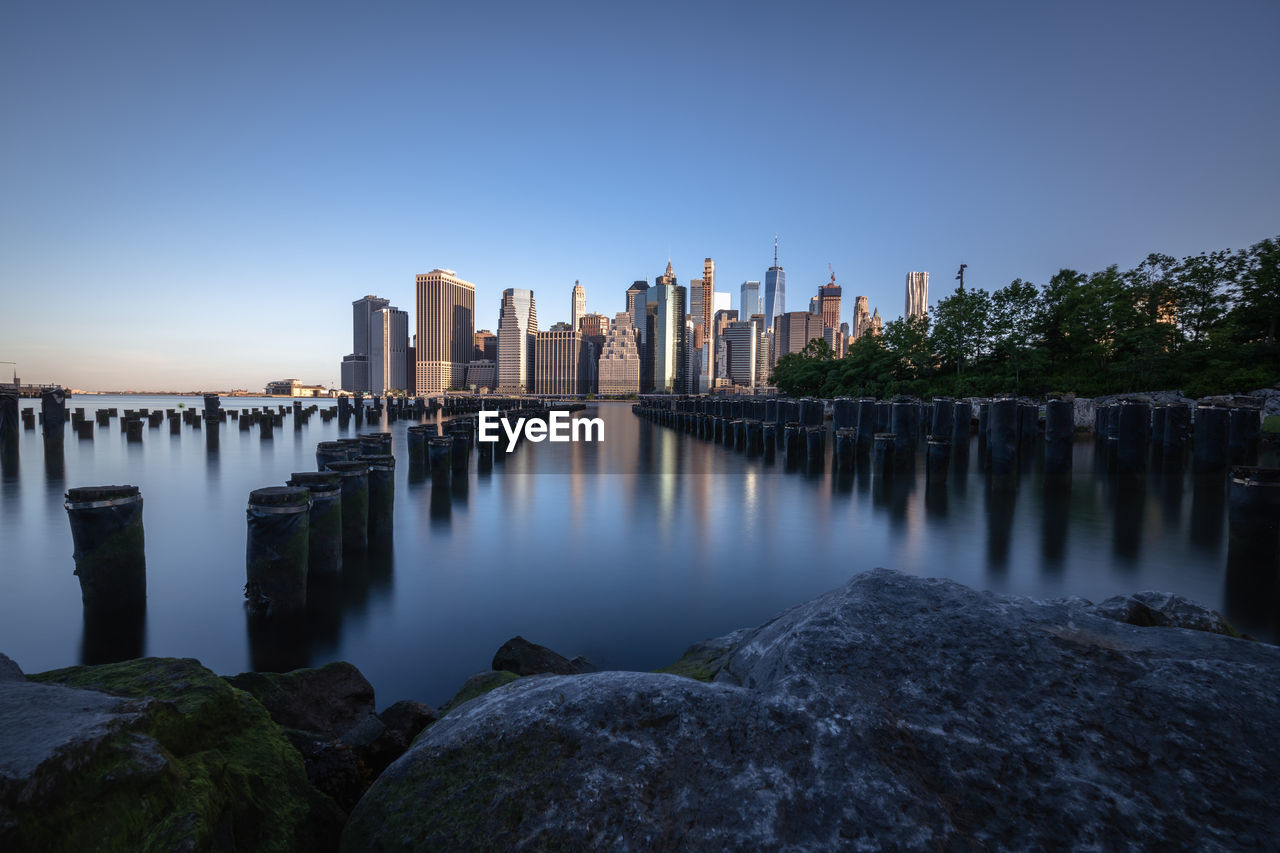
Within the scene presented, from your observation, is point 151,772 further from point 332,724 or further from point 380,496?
point 380,496

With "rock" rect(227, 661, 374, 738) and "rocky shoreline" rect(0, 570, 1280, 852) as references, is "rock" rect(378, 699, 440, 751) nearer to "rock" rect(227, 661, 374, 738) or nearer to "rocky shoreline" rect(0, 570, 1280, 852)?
"rock" rect(227, 661, 374, 738)

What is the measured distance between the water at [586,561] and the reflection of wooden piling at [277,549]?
0.38m

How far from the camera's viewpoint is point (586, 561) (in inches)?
399

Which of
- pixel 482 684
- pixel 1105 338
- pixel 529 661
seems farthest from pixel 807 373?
pixel 482 684

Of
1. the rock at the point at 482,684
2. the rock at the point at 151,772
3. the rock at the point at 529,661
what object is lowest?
the rock at the point at 529,661

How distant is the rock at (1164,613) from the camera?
3.54 metres

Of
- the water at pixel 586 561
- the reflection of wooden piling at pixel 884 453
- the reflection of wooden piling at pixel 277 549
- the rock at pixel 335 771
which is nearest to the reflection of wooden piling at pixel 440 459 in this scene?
the water at pixel 586 561

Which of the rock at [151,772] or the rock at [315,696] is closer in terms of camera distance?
the rock at [151,772]

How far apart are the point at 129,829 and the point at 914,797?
2.57 meters

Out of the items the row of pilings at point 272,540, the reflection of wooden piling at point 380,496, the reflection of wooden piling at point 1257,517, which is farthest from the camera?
the reflection of wooden piling at point 380,496

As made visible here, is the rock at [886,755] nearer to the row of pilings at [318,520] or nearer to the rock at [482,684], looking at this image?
the rock at [482,684]

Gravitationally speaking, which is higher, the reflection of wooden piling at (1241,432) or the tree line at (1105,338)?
the tree line at (1105,338)

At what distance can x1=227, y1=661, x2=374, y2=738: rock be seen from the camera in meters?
3.65

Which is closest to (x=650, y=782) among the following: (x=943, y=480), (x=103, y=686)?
(x=103, y=686)
